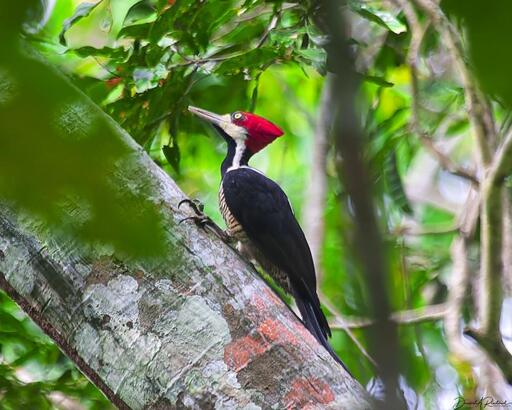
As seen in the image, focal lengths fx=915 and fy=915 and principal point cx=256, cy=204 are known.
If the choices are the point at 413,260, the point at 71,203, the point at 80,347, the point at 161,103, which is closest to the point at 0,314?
the point at 161,103

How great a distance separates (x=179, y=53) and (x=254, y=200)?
0.70 metres

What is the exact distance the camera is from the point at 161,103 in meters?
3.10

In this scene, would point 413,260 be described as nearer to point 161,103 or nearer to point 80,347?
point 161,103

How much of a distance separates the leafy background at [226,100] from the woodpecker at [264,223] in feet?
0.47

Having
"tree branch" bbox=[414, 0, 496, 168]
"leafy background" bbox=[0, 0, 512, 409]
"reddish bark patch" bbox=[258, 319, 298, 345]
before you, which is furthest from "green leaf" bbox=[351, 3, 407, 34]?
"reddish bark patch" bbox=[258, 319, 298, 345]

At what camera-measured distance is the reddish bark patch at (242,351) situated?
183cm

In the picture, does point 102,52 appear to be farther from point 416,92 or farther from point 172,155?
point 416,92

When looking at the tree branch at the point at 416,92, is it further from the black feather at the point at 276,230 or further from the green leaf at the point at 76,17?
the green leaf at the point at 76,17

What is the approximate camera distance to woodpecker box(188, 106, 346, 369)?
122 inches

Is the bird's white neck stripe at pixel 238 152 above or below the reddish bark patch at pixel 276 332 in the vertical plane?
below

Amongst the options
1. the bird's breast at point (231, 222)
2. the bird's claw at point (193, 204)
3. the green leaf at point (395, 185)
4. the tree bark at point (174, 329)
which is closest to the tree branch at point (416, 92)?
the green leaf at point (395, 185)

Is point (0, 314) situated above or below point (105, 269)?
below

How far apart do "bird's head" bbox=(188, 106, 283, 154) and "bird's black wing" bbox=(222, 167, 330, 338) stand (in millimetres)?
192

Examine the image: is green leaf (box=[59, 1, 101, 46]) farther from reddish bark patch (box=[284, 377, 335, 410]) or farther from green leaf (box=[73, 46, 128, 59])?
reddish bark patch (box=[284, 377, 335, 410])
